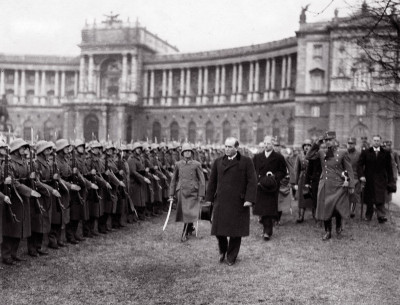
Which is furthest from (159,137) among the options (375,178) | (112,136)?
(375,178)

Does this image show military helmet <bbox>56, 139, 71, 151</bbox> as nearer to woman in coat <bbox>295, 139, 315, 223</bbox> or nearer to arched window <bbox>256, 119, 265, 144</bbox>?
woman in coat <bbox>295, 139, 315, 223</bbox>

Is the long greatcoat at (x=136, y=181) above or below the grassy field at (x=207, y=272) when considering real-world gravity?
above

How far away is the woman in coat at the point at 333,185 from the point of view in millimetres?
12188

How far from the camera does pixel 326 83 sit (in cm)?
4806

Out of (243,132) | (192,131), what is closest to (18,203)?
(243,132)

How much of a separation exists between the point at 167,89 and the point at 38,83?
17333 mm

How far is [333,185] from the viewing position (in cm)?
1230

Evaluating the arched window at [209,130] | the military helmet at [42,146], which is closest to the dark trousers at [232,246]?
the military helmet at [42,146]

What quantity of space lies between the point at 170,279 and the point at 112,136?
5204cm

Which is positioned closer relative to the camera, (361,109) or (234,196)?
(234,196)

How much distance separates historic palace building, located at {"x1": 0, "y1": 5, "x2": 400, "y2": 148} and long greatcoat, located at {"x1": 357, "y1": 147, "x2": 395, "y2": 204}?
110ft

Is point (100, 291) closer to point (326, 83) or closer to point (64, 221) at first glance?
point (64, 221)

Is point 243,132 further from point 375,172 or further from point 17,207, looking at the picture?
point 17,207

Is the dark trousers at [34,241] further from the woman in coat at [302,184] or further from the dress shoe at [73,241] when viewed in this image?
the woman in coat at [302,184]
